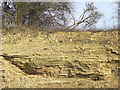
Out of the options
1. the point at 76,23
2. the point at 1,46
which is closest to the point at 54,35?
the point at 76,23

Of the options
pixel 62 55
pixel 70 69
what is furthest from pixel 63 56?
pixel 70 69

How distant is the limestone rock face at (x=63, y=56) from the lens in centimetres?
731

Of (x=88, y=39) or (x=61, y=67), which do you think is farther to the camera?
(x=88, y=39)

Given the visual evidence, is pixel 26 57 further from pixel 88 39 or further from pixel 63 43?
pixel 88 39

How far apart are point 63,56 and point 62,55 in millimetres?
79

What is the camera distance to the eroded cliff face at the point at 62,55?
24.0 feet

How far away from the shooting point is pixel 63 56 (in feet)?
24.4

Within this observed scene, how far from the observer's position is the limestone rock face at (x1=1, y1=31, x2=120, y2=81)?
24.0ft

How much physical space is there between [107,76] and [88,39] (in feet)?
6.45

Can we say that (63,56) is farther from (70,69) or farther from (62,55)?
(70,69)

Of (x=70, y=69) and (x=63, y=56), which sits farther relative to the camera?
(x=63, y=56)

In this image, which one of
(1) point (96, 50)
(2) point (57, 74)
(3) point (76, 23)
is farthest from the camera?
(3) point (76, 23)

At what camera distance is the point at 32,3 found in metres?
9.00

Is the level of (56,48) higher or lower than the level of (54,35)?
lower
